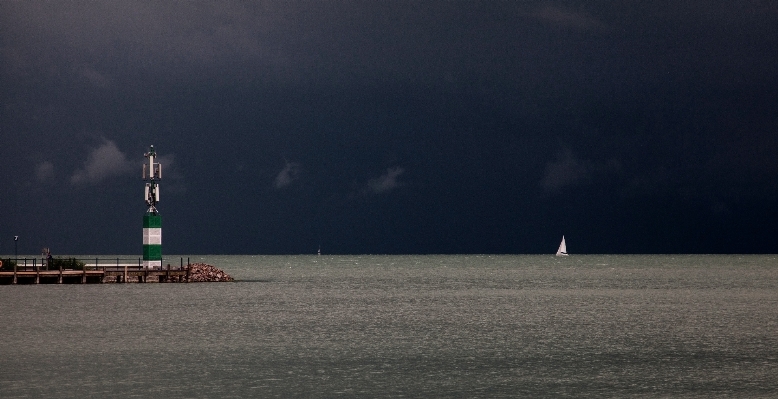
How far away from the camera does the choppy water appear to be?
113 feet

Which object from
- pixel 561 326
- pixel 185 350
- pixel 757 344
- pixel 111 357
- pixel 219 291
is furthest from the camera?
pixel 219 291

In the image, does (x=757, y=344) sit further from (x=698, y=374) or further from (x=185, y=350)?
(x=185, y=350)

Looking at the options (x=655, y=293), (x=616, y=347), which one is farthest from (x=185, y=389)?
(x=655, y=293)

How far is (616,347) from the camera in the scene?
47.6 m

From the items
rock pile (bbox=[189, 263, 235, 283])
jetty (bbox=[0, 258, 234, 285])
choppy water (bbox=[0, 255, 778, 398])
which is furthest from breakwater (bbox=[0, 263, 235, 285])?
choppy water (bbox=[0, 255, 778, 398])

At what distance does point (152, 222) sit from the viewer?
93625mm

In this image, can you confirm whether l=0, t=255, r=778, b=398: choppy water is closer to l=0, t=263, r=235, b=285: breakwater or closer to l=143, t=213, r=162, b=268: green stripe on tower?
l=0, t=263, r=235, b=285: breakwater

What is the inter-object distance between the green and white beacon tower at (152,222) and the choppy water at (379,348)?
955cm

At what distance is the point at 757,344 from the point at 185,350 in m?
28.1

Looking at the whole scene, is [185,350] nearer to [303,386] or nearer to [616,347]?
[303,386]

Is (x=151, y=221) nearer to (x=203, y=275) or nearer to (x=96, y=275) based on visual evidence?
(x=96, y=275)

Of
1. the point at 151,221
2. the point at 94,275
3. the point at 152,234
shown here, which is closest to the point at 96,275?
the point at 94,275

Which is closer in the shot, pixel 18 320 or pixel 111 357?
pixel 111 357

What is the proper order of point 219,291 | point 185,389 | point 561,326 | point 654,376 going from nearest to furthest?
1. point 185,389
2. point 654,376
3. point 561,326
4. point 219,291
